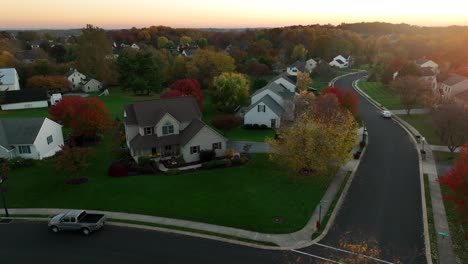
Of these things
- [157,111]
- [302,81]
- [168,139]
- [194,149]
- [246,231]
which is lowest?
[246,231]

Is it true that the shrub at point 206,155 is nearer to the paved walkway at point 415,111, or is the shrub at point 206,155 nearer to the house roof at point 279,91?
the house roof at point 279,91

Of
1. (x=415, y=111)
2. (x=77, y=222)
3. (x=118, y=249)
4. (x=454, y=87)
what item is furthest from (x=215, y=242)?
(x=454, y=87)

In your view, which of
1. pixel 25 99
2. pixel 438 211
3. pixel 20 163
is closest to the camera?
pixel 438 211

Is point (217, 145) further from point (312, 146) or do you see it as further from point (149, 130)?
point (312, 146)

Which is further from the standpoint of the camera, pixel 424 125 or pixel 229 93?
pixel 229 93

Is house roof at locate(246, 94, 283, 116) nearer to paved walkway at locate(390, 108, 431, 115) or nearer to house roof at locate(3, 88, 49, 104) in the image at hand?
paved walkway at locate(390, 108, 431, 115)

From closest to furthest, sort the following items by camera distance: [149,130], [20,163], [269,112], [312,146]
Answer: [312,146] < [20,163] < [149,130] < [269,112]
